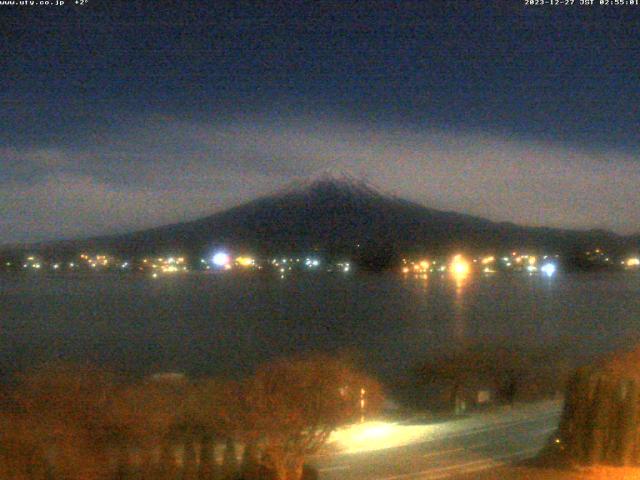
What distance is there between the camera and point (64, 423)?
4.86m

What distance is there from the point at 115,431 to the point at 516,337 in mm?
15816

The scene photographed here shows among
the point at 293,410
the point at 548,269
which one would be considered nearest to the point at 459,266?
the point at 548,269

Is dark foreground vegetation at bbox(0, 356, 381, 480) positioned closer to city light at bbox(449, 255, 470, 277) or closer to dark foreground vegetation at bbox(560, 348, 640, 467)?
dark foreground vegetation at bbox(560, 348, 640, 467)

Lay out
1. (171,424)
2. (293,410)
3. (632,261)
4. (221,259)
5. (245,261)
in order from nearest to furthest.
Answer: (171,424), (293,410), (632,261), (221,259), (245,261)

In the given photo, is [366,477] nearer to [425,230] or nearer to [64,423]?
[64,423]

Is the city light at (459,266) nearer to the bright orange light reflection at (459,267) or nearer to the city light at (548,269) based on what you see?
the bright orange light reflection at (459,267)

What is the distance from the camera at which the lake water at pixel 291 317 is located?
1893 cm

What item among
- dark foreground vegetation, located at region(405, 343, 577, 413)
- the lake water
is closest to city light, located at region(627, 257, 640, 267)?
the lake water

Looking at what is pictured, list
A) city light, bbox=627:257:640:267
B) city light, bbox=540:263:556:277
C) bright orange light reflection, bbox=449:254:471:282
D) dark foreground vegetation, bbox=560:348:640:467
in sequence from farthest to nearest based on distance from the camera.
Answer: bright orange light reflection, bbox=449:254:471:282, city light, bbox=540:263:556:277, city light, bbox=627:257:640:267, dark foreground vegetation, bbox=560:348:640:467

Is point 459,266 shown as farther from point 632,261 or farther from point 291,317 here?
point 291,317

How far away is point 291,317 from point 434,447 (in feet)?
62.7

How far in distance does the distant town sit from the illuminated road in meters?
28.0

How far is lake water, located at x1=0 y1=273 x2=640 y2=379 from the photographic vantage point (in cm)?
1893

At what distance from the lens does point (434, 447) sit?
7.53 metres
